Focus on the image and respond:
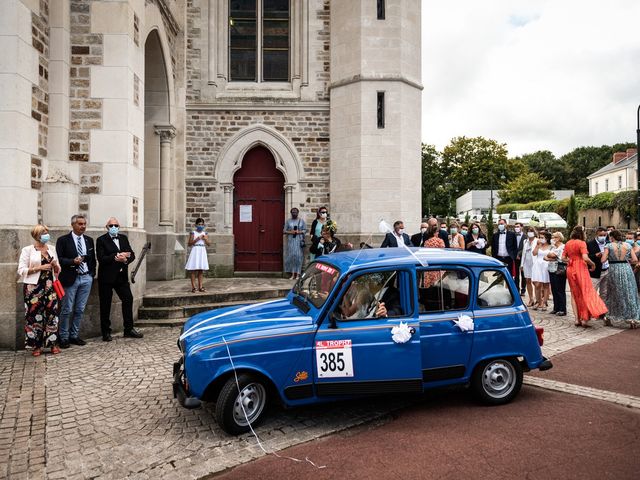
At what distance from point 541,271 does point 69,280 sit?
9156mm

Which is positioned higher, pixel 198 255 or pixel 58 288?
pixel 198 255

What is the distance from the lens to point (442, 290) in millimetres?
4590

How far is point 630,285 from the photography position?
28.3 feet

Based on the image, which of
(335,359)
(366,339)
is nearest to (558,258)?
(366,339)

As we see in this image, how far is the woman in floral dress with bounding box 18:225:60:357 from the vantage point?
6.31 meters

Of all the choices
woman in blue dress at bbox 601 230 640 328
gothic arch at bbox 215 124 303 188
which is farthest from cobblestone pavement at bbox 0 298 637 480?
gothic arch at bbox 215 124 303 188

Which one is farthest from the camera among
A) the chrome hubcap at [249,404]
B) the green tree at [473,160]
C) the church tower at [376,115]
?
the green tree at [473,160]

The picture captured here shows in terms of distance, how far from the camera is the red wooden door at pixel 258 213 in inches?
516

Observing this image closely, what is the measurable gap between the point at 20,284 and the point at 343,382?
5.34 meters

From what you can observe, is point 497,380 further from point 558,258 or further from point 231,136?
point 231,136

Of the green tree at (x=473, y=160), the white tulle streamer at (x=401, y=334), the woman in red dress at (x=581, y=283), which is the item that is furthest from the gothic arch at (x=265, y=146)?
the green tree at (x=473, y=160)

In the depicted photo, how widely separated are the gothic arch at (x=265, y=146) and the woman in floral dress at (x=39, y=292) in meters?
6.65

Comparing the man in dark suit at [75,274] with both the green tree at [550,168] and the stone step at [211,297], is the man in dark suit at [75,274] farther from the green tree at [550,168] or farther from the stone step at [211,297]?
the green tree at [550,168]

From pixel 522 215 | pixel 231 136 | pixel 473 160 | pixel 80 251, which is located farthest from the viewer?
pixel 473 160
